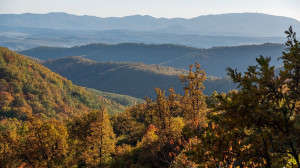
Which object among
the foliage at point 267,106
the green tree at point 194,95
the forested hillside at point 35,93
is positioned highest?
the foliage at point 267,106

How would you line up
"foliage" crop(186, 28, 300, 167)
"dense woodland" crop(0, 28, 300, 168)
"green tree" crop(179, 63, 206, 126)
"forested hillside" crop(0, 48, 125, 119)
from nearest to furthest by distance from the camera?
"foliage" crop(186, 28, 300, 167) → "dense woodland" crop(0, 28, 300, 168) → "green tree" crop(179, 63, 206, 126) → "forested hillside" crop(0, 48, 125, 119)

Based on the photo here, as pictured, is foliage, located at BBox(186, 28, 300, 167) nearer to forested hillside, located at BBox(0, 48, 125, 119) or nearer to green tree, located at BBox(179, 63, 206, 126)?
green tree, located at BBox(179, 63, 206, 126)

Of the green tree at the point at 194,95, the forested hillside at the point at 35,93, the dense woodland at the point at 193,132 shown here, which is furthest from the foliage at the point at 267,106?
the forested hillside at the point at 35,93

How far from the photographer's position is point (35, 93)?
156 meters

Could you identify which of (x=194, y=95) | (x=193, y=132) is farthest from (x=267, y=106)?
(x=194, y=95)

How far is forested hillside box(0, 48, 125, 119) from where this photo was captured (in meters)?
134

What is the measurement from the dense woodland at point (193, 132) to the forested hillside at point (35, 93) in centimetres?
8085

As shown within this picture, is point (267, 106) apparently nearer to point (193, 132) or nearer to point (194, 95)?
point (193, 132)

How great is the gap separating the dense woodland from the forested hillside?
265ft

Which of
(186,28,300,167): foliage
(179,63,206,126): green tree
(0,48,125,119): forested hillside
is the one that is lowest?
(0,48,125,119): forested hillside

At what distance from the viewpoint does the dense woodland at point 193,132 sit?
183 inches

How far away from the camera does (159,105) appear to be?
3453 centimetres

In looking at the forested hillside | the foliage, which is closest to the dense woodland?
the foliage

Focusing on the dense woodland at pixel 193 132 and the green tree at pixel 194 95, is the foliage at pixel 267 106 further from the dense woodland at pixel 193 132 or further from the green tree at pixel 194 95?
the green tree at pixel 194 95
